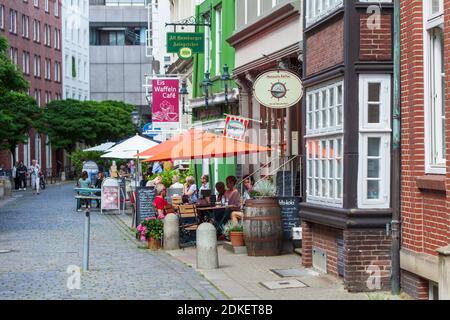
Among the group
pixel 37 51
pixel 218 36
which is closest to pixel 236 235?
pixel 218 36

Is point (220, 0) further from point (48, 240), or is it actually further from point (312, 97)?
point (312, 97)

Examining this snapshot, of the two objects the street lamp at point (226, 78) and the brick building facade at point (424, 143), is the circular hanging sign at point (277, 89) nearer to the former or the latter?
the brick building facade at point (424, 143)

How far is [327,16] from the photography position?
47.5 feet

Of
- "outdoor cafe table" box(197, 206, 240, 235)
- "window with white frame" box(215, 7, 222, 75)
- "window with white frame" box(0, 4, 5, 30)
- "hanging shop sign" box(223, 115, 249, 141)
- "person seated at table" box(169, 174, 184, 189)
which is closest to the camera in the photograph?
"outdoor cafe table" box(197, 206, 240, 235)

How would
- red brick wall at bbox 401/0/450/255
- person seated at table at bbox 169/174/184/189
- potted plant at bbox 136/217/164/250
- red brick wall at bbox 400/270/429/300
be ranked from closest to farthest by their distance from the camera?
red brick wall at bbox 401/0/450/255 → red brick wall at bbox 400/270/429/300 → potted plant at bbox 136/217/164/250 → person seated at table at bbox 169/174/184/189

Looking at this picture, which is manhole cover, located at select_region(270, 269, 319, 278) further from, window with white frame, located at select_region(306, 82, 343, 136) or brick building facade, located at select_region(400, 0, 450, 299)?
brick building facade, located at select_region(400, 0, 450, 299)

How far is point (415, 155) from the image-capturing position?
12414mm

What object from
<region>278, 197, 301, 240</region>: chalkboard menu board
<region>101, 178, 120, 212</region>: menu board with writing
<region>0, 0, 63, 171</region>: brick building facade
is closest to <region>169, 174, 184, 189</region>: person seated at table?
<region>101, 178, 120, 212</region>: menu board with writing

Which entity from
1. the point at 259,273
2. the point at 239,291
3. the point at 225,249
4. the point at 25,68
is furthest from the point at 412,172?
the point at 25,68

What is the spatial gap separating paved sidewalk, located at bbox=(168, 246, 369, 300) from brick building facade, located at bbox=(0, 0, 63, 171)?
205 feet

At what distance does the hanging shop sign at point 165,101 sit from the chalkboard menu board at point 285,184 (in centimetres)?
1518

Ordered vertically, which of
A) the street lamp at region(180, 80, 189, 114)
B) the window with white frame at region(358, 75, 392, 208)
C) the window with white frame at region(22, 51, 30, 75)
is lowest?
the window with white frame at region(358, 75, 392, 208)

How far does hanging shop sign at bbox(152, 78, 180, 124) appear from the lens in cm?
3522

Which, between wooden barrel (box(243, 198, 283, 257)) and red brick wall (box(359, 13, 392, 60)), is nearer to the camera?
red brick wall (box(359, 13, 392, 60))
